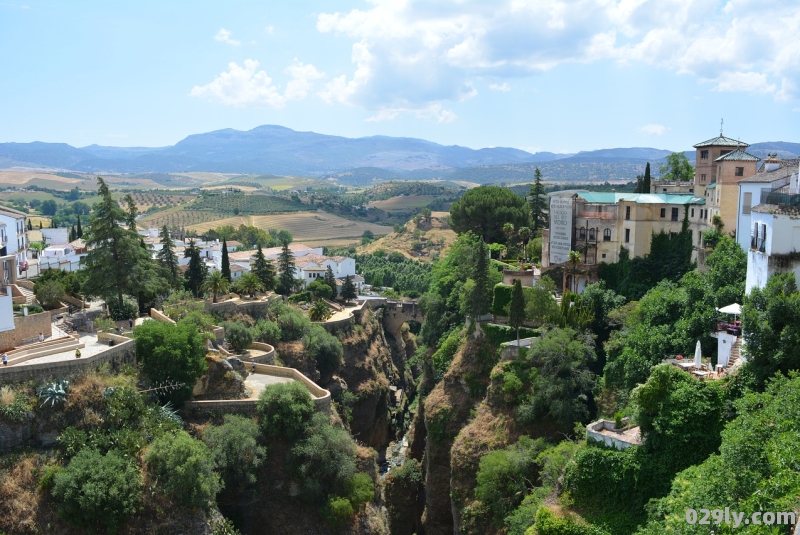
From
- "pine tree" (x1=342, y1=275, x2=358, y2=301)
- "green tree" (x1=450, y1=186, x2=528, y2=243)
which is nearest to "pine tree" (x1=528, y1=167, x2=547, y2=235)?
"green tree" (x1=450, y1=186, x2=528, y2=243)

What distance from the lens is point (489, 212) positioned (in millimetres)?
61375

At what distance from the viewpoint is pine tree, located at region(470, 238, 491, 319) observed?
43.5 meters

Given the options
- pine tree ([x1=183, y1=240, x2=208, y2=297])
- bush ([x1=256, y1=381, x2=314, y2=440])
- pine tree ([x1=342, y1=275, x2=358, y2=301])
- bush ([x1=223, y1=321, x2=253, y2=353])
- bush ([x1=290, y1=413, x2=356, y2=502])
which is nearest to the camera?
bush ([x1=290, y1=413, x2=356, y2=502])

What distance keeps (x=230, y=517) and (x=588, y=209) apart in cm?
2844

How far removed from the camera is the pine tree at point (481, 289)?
143ft

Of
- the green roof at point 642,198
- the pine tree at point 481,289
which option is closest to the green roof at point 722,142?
the green roof at point 642,198

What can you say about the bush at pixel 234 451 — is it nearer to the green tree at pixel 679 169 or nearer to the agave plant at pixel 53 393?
the agave plant at pixel 53 393

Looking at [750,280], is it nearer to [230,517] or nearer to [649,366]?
[649,366]

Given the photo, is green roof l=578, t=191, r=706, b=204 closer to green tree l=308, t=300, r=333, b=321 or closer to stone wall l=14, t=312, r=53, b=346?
green tree l=308, t=300, r=333, b=321

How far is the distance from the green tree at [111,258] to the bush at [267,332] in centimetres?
937

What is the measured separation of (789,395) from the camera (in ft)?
67.1

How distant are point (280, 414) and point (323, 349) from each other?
15939 millimetres

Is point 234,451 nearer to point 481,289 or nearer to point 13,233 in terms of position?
point 481,289

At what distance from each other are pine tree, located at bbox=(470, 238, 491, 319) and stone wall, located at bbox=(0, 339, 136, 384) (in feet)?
67.3
